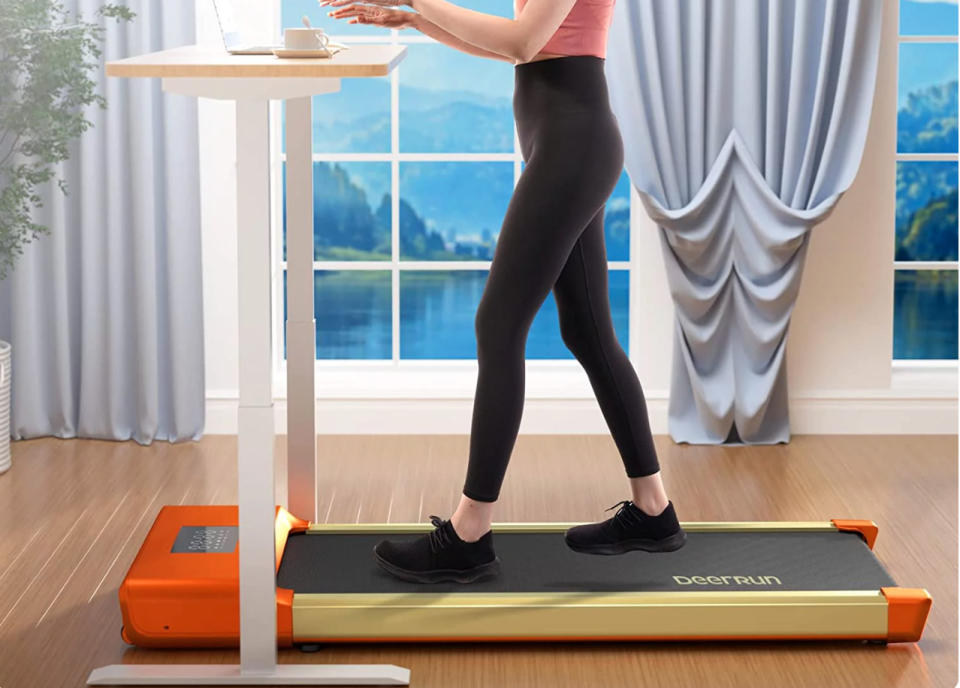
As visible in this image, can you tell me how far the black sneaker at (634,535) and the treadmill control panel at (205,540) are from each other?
29.0 inches

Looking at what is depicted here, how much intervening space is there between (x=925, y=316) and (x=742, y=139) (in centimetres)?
587

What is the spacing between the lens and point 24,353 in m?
3.90

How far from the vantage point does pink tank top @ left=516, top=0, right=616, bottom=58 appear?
237 centimetres

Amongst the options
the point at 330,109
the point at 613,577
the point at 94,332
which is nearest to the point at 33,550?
the point at 94,332

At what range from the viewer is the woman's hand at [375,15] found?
2165 mm

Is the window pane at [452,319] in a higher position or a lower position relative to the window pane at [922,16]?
lower

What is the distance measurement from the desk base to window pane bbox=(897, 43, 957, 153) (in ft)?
26.8

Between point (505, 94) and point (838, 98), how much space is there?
622cm

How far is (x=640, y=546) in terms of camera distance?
262 cm

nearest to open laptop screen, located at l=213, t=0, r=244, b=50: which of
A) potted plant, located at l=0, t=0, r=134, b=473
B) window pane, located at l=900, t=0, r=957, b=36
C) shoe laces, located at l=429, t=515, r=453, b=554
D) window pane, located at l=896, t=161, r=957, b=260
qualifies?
shoe laces, located at l=429, t=515, r=453, b=554

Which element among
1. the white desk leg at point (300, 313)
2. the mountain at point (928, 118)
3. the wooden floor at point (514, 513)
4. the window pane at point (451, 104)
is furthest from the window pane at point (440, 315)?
the white desk leg at point (300, 313)

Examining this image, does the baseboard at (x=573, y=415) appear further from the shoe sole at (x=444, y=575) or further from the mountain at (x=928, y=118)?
the mountain at (x=928, y=118)

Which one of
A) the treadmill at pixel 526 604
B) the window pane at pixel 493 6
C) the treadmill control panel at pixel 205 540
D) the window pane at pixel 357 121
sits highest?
the window pane at pixel 493 6

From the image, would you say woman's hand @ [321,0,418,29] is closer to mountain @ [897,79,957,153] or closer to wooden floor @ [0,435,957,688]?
wooden floor @ [0,435,957,688]
